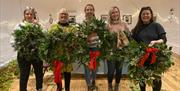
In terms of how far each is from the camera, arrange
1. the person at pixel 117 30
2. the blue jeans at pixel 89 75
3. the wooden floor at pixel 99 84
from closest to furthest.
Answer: the person at pixel 117 30, the blue jeans at pixel 89 75, the wooden floor at pixel 99 84

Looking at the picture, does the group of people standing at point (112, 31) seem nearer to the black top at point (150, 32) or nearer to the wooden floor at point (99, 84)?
the black top at point (150, 32)

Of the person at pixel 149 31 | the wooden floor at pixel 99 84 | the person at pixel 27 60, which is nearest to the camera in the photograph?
the person at pixel 149 31

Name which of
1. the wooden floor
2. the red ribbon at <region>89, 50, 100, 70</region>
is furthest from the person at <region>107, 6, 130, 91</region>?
the wooden floor

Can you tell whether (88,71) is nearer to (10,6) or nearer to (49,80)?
(49,80)

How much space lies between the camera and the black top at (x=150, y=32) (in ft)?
13.0

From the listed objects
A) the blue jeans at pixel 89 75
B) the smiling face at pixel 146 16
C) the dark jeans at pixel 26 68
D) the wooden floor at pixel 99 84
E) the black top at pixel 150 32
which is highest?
the smiling face at pixel 146 16

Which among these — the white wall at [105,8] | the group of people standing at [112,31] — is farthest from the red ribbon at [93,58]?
the white wall at [105,8]

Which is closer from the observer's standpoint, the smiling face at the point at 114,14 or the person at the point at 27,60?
the person at the point at 27,60

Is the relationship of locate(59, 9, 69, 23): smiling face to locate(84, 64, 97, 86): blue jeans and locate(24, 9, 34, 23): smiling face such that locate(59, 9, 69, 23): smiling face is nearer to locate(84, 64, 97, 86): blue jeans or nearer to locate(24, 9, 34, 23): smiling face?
locate(24, 9, 34, 23): smiling face

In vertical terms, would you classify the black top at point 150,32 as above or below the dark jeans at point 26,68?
above

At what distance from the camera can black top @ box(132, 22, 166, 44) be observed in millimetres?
3967

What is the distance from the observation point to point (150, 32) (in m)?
3.98

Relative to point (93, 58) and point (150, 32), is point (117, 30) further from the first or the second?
point (150, 32)

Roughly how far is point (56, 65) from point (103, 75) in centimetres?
250
